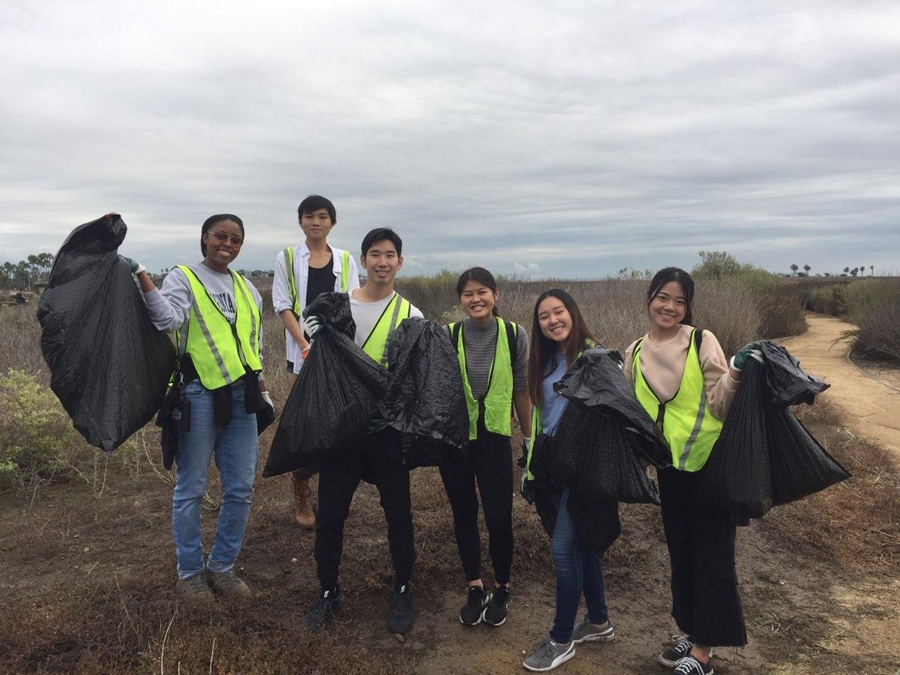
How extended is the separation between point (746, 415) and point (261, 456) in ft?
14.9

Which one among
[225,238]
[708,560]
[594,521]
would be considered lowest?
[708,560]

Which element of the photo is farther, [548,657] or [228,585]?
[228,585]

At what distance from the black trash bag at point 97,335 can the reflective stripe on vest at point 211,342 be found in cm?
20

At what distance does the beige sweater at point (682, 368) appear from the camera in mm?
2455

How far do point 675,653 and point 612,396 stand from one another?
1344 mm

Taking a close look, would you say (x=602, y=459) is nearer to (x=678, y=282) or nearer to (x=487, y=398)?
(x=487, y=398)

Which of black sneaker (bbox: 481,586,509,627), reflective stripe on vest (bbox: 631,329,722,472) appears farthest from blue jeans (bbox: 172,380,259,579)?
reflective stripe on vest (bbox: 631,329,722,472)

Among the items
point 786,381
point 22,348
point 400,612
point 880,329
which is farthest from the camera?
point 880,329

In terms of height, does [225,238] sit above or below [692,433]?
above

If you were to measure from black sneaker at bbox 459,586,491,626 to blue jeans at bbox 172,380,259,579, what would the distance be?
121 centimetres

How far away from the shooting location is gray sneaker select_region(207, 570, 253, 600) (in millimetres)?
3057

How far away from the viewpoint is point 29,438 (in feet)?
16.8

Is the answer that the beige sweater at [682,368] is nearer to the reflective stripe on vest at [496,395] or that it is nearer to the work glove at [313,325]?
the reflective stripe on vest at [496,395]

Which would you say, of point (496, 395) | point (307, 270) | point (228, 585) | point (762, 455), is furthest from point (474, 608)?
point (307, 270)
